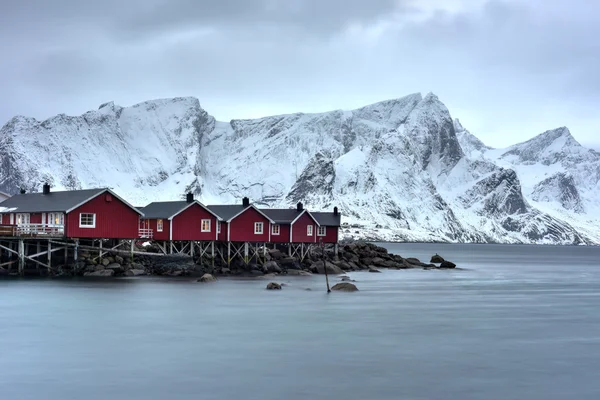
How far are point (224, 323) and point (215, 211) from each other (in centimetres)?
4296

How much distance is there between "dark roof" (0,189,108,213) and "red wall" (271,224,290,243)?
24306 millimetres

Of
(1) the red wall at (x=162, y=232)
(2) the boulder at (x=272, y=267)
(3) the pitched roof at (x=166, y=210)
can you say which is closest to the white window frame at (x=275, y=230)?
(2) the boulder at (x=272, y=267)

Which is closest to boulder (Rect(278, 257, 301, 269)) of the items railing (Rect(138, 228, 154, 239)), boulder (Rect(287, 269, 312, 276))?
boulder (Rect(287, 269, 312, 276))

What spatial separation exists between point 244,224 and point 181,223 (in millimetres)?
7956

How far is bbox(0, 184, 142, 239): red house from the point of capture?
65.1 meters

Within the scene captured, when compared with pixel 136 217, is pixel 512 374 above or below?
below

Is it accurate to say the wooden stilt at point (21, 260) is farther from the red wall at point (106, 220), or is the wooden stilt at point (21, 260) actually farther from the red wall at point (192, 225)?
the red wall at point (192, 225)

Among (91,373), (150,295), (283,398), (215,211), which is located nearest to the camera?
(283,398)

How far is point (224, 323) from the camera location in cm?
4144

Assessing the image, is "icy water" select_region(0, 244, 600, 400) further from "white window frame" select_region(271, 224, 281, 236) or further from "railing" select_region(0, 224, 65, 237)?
"white window frame" select_region(271, 224, 281, 236)

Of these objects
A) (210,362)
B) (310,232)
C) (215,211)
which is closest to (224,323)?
(210,362)

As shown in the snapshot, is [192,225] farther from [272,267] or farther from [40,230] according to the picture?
[40,230]

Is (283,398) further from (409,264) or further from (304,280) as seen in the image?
(409,264)

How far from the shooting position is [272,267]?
267 ft
